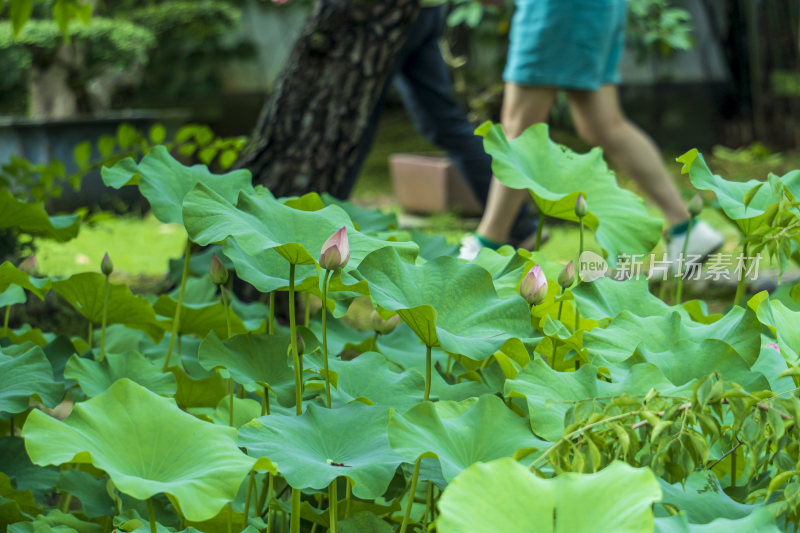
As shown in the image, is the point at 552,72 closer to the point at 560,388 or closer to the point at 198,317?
the point at 198,317

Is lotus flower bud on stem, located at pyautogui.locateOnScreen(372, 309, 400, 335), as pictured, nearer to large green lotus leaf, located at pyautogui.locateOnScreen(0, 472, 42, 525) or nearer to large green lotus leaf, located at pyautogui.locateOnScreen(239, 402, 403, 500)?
large green lotus leaf, located at pyautogui.locateOnScreen(239, 402, 403, 500)

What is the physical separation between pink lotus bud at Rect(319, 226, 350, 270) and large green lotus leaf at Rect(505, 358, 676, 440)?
14 centimetres

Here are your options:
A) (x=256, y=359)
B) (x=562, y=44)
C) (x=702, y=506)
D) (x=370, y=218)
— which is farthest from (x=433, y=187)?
(x=702, y=506)

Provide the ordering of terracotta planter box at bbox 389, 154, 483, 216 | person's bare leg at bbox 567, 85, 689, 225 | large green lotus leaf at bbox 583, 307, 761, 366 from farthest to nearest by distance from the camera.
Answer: terracotta planter box at bbox 389, 154, 483, 216 < person's bare leg at bbox 567, 85, 689, 225 < large green lotus leaf at bbox 583, 307, 761, 366

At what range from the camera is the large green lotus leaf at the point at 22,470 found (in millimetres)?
792

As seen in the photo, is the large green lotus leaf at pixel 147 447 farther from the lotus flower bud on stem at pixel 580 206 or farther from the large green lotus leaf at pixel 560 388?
the lotus flower bud on stem at pixel 580 206

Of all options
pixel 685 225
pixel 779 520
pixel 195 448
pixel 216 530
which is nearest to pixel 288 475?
pixel 195 448

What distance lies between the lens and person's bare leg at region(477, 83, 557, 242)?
5.72ft

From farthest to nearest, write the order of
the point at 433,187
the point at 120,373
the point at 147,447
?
1. the point at 433,187
2. the point at 120,373
3. the point at 147,447

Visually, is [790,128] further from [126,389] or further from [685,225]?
[126,389]

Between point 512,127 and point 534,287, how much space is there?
1180 mm

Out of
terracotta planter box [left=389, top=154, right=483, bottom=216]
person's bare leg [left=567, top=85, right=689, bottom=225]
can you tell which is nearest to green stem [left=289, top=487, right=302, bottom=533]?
person's bare leg [left=567, top=85, right=689, bottom=225]

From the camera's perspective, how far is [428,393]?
643 mm

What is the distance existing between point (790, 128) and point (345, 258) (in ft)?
17.2
